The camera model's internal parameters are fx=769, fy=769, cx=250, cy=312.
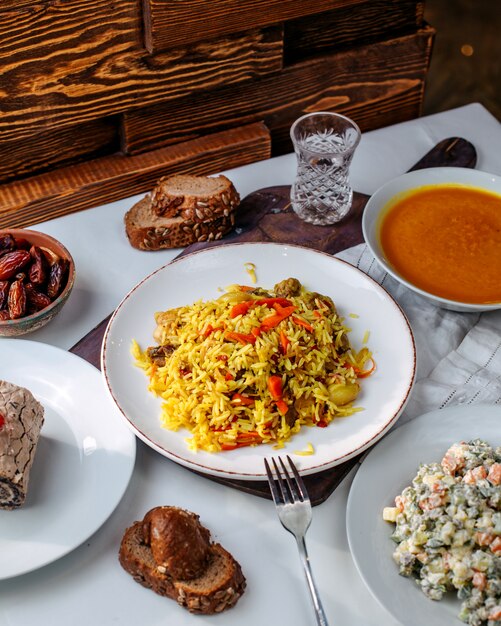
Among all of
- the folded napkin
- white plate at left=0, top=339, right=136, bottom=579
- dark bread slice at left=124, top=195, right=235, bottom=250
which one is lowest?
the folded napkin

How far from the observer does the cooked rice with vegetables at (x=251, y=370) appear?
1903 mm

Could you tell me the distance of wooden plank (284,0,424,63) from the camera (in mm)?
3008

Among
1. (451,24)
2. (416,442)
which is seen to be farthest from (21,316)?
(451,24)

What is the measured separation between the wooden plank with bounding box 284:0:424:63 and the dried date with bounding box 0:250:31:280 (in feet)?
4.65

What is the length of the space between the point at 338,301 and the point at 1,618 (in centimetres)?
123

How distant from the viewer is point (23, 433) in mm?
1770

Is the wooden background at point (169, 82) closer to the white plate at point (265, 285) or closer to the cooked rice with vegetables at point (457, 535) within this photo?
the white plate at point (265, 285)

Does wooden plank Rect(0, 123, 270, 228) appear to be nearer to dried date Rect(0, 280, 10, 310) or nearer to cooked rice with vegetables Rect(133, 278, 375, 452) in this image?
dried date Rect(0, 280, 10, 310)

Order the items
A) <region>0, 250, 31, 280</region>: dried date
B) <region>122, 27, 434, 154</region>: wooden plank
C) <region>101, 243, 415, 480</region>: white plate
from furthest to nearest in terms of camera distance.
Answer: <region>122, 27, 434, 154</region>: wooden plank, <region>0, 250, 31, 280</region>: dried date, <region>101, 243, 415, 480</region>: white plate

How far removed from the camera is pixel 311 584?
63.9 inches

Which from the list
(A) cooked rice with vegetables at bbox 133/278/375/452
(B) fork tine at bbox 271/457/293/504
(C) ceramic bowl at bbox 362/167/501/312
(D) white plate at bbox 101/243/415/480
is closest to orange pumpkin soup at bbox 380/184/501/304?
(C) ceramic bowl at bbox 362/167/501/312

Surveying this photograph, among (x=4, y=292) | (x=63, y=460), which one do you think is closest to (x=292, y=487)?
(x=63, y=460)

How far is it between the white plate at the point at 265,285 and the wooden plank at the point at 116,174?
63cm

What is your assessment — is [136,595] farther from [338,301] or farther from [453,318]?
[453,318]
